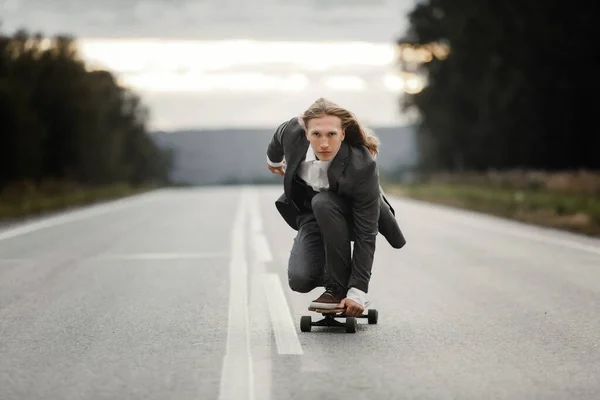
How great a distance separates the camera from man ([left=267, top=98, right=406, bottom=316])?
7238 millimetres

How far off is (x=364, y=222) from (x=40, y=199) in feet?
82.8

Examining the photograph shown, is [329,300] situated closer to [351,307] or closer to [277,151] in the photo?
[351,307]

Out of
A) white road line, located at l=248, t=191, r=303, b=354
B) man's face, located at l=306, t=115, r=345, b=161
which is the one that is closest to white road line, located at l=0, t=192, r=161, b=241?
white road line, located at l=248, t=191, r=303, b=354

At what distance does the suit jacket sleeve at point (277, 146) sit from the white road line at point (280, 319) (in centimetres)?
114

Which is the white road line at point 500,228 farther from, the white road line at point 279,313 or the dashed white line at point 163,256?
the dashed white line at point 163,256

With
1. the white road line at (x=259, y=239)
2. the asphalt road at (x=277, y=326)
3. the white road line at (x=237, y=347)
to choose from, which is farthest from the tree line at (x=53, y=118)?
the white road line at (x=237, y=347)

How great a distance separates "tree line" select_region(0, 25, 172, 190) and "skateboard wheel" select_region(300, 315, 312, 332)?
33995mm

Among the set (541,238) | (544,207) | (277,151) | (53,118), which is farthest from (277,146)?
(53,118)

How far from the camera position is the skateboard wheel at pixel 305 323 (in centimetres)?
753

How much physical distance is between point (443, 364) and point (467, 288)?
4.05 meters

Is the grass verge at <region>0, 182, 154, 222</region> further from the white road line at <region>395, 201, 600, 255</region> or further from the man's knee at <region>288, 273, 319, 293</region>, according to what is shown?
the man's knee at <region>288, 273, 319, 293</region>

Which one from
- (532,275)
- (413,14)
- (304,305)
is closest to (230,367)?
(304,305)

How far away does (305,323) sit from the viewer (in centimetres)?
754

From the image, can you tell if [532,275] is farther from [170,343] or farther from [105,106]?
[105,106]
